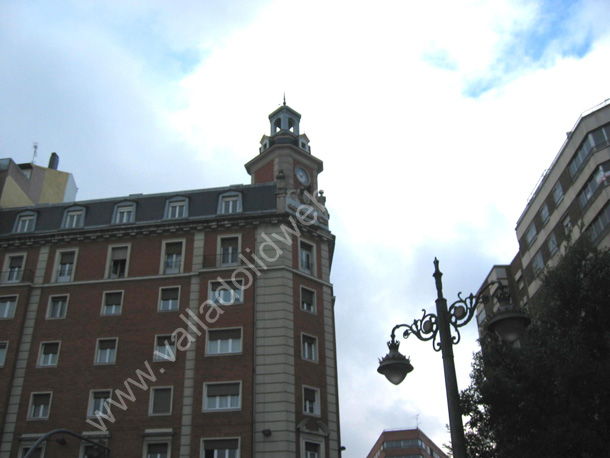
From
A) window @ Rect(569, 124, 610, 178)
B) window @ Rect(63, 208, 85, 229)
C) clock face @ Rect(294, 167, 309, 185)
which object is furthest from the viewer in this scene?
clock face @ Rect(294, 167, 309, 185)

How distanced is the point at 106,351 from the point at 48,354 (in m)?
3.01

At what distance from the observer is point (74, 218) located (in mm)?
34719

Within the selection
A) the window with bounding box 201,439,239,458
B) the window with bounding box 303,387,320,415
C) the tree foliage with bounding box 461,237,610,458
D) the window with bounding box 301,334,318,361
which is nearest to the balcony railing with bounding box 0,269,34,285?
Result: the window with bounding box 201,439,239,458

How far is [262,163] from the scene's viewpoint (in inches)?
1537

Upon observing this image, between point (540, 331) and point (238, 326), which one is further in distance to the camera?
point (238, 326)

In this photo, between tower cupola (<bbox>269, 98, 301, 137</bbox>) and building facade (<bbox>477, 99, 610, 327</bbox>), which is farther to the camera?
tower cupola (<bbox>269, 98, 301, 137</bbox>)

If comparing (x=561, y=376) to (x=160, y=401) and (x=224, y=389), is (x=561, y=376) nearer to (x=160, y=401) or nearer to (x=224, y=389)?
(x=224, y=389)

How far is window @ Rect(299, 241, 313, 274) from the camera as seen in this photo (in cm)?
3197

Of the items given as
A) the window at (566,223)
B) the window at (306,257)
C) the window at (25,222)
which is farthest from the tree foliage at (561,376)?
the window at (25,222)

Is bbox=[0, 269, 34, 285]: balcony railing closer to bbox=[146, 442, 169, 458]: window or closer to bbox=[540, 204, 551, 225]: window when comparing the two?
bbox=[146, 442, 169, 458]: window

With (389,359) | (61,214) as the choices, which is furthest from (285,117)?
(389,359)

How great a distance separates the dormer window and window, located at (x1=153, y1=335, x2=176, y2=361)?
754 cm

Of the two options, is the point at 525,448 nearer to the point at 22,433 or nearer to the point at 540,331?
the point at 540,331

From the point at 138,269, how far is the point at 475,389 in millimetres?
17595
